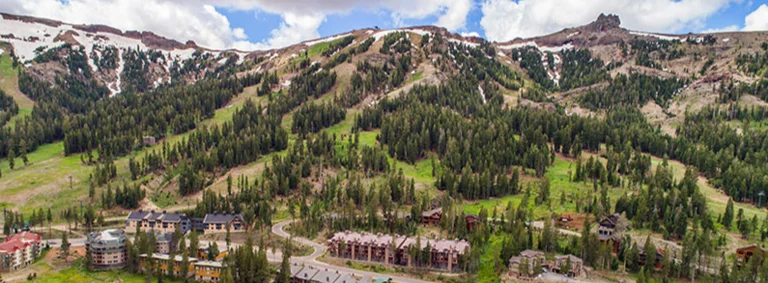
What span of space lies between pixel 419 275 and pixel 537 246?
73.7 ft

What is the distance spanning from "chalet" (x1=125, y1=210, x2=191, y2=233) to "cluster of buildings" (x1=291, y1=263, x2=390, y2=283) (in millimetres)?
39806

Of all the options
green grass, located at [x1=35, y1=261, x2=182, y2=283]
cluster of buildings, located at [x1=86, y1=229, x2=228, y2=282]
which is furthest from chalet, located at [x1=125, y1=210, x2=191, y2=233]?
green grass, located at [x1=35, y1=261, x2=182, y2=283]

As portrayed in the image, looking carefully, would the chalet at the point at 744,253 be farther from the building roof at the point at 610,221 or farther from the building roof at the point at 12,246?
the building roof at the point at 12,246

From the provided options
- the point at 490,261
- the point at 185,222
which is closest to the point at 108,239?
the point at 185,222

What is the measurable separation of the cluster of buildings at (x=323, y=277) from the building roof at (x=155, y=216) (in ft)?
136

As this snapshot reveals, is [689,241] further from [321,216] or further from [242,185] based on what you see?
[242,185]

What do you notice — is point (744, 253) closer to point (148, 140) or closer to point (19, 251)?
point (19, 251)

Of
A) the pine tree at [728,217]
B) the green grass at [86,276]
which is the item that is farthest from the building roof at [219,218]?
the pine tree at [728,217]

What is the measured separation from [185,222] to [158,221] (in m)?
6.38

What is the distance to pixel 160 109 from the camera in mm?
198125

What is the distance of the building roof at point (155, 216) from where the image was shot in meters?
110

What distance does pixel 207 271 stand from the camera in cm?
8369

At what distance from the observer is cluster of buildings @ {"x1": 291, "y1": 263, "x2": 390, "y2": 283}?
77.3 meters

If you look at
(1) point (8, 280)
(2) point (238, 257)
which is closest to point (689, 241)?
(2) point (238, 257)
